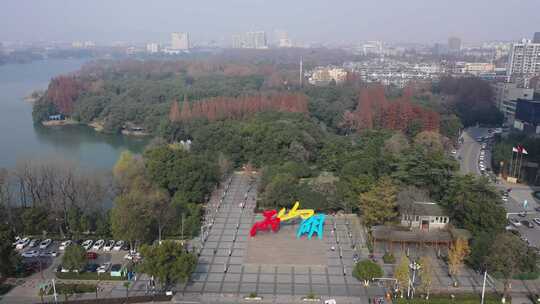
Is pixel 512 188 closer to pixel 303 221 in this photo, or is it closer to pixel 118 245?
pixel 303 221

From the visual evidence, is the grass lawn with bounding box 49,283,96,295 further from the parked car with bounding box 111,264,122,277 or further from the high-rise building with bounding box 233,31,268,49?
the high-rise building with bounding box 233,31,268,49

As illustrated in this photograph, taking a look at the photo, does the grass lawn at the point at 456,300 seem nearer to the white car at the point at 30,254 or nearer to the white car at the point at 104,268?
the white car at the point at 104,268

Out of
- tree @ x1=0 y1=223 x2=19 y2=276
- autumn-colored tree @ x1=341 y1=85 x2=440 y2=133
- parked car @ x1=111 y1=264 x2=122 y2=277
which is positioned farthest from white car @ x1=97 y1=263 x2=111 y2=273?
autumn-colored tree @ x1=341 y1=85 x2=440 y2=133

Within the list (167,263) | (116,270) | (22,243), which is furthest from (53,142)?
(167,263)

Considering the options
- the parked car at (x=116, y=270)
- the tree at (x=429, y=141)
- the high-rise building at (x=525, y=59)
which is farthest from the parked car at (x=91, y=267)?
the high-rise building at (x=525, y=59)

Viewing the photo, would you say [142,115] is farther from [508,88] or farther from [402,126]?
[508,88]

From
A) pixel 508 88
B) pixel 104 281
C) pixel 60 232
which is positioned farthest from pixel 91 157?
pixel 508 88
